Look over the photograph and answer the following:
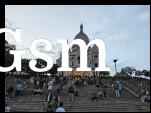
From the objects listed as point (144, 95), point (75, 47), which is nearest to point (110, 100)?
point (144, 95)

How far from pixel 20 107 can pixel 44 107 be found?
1.10 metres

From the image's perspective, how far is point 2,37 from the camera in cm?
1575

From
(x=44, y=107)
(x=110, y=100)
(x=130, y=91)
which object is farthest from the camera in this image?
(x=130, y=91)

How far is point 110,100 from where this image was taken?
77.3 ft

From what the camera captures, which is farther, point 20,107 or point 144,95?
point 144,95

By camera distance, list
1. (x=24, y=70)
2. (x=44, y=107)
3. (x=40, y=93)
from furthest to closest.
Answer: (x=24, y=70)
(x=40, y=93)
(x=44, y=107)

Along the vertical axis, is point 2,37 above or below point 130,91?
above

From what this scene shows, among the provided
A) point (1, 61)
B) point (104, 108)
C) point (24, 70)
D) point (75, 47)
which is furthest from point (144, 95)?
point (75, 47)
